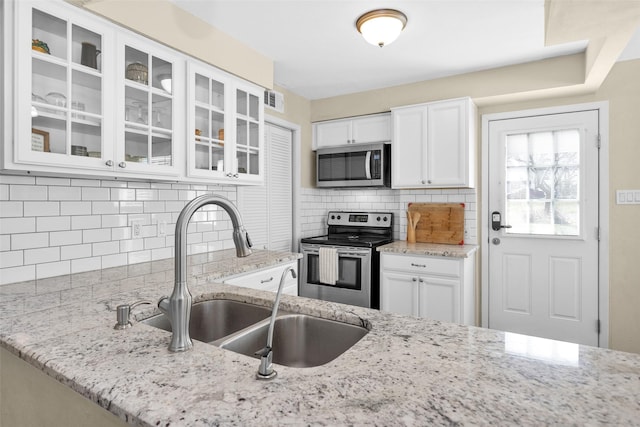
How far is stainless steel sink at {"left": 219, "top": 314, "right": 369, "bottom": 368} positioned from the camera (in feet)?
3.71

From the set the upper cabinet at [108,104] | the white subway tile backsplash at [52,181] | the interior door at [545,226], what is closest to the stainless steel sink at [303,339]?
the upper cabinet at [108,104]

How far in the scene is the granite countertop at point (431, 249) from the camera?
291 cm

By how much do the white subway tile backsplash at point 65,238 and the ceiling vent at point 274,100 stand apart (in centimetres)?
197

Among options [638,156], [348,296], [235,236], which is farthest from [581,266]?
[235,236]

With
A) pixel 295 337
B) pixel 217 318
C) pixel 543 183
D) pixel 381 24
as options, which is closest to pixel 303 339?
pixel 295 337

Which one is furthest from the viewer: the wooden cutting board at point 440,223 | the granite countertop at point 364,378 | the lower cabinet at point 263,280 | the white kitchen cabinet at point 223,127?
the wooden cutting board at point 440,223

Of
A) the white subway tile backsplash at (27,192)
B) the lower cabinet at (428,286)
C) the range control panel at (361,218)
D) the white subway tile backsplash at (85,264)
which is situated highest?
the white subway tile backsplash at (27,192)

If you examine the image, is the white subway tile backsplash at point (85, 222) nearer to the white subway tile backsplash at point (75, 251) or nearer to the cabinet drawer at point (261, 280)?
the white subway tile backsplash at point (75, 251)

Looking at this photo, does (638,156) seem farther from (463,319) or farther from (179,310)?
(179,310)

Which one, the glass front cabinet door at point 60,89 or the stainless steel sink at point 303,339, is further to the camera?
the glass front cabinet door at point 60,89

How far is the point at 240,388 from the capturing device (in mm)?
704

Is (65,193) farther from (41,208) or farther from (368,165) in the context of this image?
(368,165)

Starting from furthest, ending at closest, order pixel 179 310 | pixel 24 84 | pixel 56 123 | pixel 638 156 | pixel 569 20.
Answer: pixel 638 156 < pixel 569 20 < pixel 56 123 < pixel 24 84 < pixel 179 310

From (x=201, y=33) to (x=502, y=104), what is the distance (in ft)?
8.88
